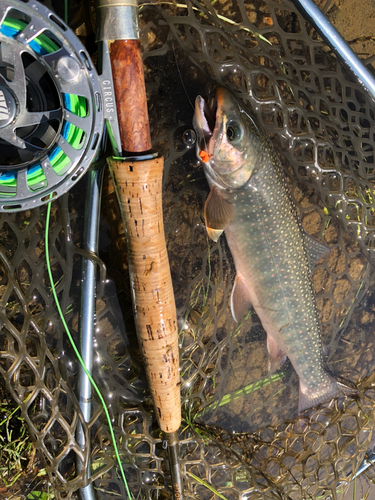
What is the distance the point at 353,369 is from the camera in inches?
93.6

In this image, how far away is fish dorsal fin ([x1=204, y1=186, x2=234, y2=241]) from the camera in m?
1.76

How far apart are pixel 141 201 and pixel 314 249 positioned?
101cm

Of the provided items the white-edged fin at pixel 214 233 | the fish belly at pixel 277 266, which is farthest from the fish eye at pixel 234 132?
the white-edged fin at pixel 214 233

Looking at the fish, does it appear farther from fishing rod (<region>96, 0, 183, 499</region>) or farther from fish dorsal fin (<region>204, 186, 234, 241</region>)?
fishing rod (<region>96, 0, 183, 499</region>)

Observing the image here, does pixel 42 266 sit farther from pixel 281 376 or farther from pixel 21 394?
pixel 281 376

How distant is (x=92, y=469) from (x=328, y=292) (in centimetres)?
150

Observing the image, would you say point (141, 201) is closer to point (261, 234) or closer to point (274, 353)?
point (261, 234)

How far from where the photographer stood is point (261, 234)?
71.4 inches

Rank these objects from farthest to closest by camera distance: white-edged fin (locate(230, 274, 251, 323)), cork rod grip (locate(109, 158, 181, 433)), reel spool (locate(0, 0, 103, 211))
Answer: white-edged fin (locate(230, 274, 251, 323)) → cork rod grip (locate(109, 158, 181, 433)) → reel spool (locate(0, 0, 103, 211))

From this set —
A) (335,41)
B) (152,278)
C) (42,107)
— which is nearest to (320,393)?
(152,278)

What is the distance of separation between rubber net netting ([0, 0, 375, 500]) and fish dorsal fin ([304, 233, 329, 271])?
0.37 ft

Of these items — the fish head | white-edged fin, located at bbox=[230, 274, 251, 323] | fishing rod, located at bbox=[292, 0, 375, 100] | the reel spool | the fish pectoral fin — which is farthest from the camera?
the fish pectoral fin

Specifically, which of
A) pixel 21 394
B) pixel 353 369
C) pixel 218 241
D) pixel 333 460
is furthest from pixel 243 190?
pixel 333 460

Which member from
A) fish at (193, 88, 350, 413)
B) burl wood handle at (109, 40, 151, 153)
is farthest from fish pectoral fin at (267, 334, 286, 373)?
burl wood handle at (109, 40, 151, 153)
